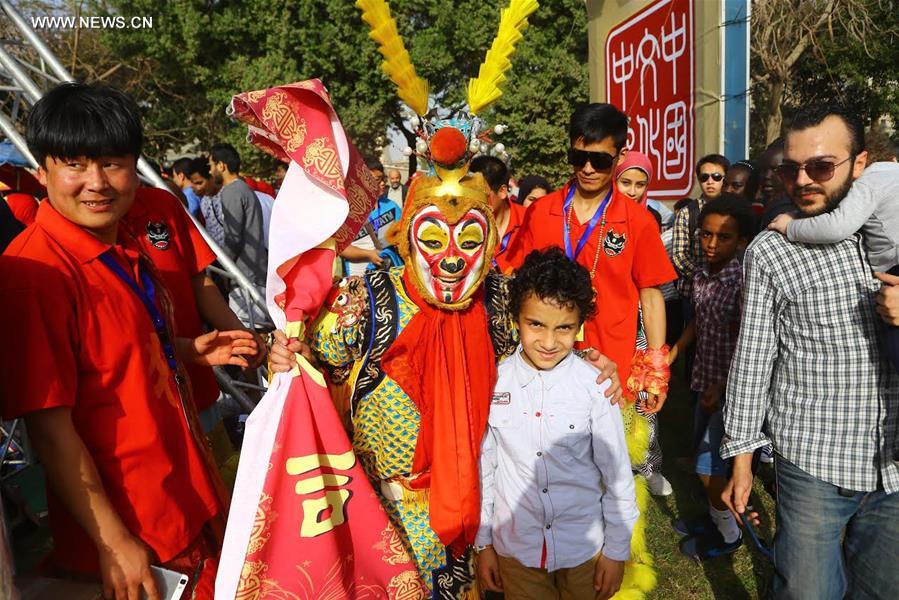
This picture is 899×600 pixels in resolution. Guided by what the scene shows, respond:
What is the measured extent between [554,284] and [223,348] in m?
1.17

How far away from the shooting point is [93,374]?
1646 millimetres

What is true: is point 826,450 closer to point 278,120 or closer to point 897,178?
point 897,178

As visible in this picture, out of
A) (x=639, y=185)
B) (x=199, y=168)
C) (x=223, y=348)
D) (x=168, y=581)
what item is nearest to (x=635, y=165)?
(x=639, y=185)

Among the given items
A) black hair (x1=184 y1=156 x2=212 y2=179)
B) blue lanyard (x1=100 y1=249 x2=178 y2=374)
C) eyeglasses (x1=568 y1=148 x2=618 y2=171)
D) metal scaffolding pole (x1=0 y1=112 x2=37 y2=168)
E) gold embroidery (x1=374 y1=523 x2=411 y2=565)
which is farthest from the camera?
black hair (x1=184 y1=156 x2=212 y2=179)

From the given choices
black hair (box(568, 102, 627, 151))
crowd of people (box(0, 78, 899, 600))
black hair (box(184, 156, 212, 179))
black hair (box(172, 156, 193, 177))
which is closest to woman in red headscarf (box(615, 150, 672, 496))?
black hair (box(568, 102, 627, 151))

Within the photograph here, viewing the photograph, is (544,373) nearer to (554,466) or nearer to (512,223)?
(554,466)

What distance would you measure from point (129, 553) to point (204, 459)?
410 millimetres

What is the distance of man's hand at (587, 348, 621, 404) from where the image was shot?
2.26 metres

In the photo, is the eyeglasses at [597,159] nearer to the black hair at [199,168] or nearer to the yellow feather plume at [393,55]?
the yellow feather plume at [393,55]

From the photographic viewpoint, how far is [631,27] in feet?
21.5

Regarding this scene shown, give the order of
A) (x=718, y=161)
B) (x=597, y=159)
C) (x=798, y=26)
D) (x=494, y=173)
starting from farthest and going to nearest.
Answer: (x=798, y=26)
(x=718, y=161)
(x=494, y=173)
(x=597, y=159)

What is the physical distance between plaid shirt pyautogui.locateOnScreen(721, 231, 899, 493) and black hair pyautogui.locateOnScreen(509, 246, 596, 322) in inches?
25.4

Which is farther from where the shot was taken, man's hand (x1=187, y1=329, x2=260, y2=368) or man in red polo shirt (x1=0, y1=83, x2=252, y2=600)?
man's hand (x1=187, y1=329, x2=260, y2=368)

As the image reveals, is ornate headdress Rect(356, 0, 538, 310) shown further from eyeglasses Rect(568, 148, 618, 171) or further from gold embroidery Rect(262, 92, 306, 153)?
eyeglasses Rect(568, 148, 618, 171)
